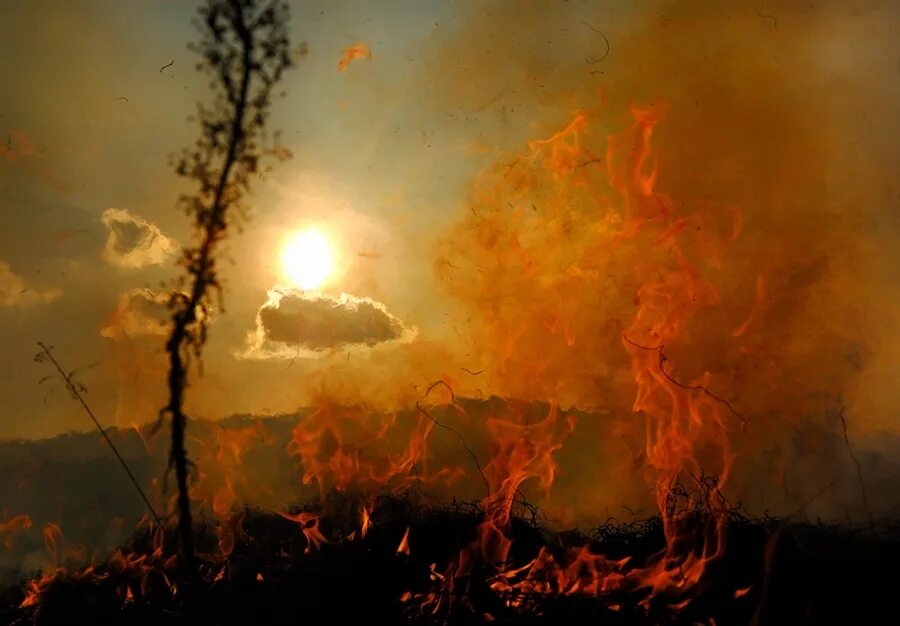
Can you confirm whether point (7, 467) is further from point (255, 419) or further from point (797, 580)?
point (797, 580)

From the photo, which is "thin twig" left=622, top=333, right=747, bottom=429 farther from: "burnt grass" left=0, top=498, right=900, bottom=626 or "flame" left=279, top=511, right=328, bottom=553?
"flame" left=279, top=511, right=328, bottom=553

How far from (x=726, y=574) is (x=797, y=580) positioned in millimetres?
964

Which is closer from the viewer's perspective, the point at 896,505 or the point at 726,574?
the point at 726,574

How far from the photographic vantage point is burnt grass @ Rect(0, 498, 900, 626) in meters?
9.69

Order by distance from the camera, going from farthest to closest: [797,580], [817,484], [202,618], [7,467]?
1. [7,467]
2. [817,484]
3. [202,618]
4. [797,580]

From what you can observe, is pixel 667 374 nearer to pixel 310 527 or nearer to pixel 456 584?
pixel 456 584

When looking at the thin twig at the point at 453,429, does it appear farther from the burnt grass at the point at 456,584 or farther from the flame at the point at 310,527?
the flame at the point at 310,527

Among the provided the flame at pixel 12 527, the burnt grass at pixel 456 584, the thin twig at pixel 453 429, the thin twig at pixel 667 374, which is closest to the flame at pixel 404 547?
the burnt grass at pixel 456 584

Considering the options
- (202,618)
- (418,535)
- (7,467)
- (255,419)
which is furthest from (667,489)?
A: (7,467)

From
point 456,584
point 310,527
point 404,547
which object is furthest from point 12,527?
point 456,584

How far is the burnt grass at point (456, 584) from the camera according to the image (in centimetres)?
969

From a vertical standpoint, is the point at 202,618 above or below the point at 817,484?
above

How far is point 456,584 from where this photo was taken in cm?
1045

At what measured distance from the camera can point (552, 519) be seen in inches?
578
